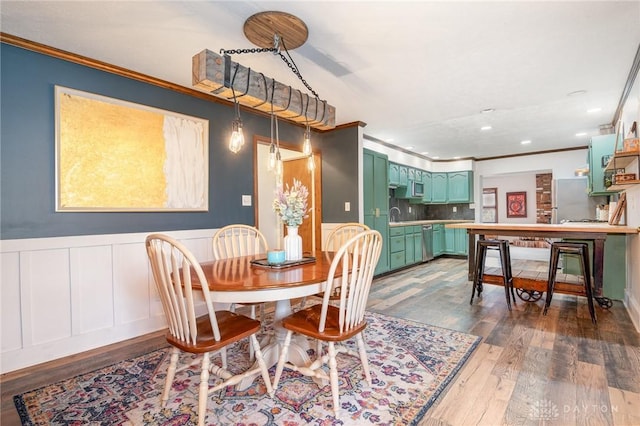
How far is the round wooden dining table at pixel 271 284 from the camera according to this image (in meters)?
→ 1.50

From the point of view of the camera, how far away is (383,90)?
3.12m

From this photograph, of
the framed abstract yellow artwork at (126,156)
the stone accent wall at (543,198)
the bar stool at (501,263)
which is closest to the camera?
the framed abstract yellow artwork at (126,156)

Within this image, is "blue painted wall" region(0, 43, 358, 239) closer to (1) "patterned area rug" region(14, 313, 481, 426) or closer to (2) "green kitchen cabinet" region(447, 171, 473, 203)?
(1) "patterned area rug" region(14, 313, 481, 426)

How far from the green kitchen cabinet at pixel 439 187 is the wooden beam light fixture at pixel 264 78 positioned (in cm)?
541

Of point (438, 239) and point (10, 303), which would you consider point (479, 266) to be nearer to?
point (438, 239)

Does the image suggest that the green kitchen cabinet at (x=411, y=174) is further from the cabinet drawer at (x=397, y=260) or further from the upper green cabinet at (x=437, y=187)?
the cabinet drawer at (x=397, y=260)

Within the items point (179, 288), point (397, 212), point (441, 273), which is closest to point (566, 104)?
point (441, 273)

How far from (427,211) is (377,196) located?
Result: 346 centimetres

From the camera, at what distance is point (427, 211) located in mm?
7684

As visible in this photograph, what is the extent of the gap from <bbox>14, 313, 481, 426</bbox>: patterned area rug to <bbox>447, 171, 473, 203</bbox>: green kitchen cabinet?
5284mm

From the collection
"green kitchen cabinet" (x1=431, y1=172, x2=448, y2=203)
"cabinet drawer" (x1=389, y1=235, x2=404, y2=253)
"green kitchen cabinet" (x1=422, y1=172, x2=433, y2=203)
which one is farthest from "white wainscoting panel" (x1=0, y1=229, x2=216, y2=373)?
"green kitchen cabinet" (x1=431, y1=172, x2=448, y2=203)

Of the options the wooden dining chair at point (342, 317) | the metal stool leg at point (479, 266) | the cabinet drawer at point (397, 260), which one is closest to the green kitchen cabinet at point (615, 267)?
the metal stool leg at point (479, 266)

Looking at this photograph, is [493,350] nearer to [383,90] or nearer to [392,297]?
[392,297]

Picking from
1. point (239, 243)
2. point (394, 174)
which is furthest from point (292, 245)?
point (394, 174)
